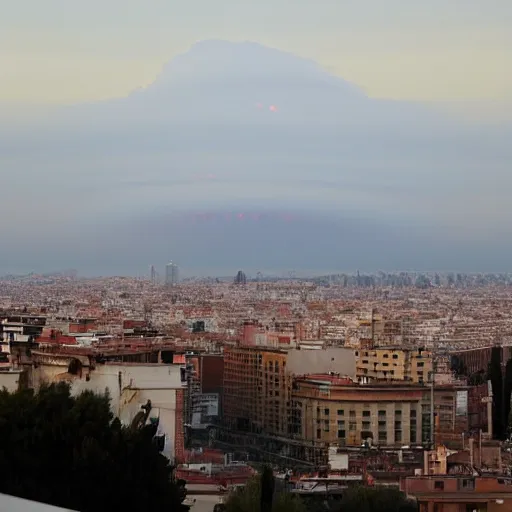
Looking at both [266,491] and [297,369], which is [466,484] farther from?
[297,369]


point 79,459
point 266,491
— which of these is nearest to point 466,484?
point 266,491

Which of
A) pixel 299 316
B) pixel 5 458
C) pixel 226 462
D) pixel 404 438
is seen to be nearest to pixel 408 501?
pixel 5 458

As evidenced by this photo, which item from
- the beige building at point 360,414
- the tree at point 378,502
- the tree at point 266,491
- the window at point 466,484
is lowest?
the beige building at point 360,414

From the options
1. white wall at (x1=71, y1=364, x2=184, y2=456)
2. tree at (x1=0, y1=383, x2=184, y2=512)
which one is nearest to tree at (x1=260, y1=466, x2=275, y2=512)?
tree at (x1=0, y1=383, x2=184, y2=512)

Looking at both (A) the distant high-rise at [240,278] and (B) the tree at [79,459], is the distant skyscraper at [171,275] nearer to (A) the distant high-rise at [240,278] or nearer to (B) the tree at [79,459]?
(A) the distant high-rise at [240,278]

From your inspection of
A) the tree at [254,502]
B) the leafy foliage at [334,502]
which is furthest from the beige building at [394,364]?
the tree at [254,502]

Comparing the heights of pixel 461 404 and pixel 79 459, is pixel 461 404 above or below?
below
